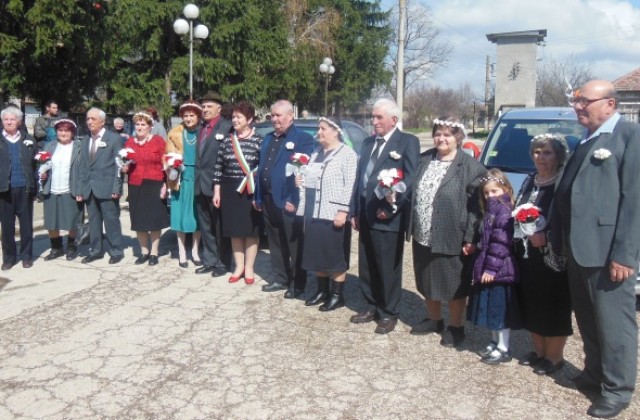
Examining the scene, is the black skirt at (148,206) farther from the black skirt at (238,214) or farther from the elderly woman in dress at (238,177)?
the black skirt at (238,214)

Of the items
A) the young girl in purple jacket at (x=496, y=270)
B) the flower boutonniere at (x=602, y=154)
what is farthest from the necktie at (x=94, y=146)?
the flower boutonniere at (x=602, y=154)

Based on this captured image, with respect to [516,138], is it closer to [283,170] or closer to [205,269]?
[283,170]

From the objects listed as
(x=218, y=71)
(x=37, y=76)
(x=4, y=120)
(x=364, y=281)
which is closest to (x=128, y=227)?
(x=4, y=120)

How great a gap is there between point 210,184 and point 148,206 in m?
0.96

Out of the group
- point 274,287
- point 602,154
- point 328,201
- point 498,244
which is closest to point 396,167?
point 328,201

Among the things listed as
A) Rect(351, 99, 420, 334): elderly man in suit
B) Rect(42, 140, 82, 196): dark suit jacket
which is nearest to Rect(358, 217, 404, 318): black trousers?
Rect(351, 99, 420, 334): elderly man in suit

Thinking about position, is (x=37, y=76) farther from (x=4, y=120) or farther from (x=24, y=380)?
(x=24, y=380)

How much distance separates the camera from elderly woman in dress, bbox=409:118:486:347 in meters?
4.79

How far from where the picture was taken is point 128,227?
410 inches

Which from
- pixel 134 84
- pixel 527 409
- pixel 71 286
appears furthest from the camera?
pixel 134 84

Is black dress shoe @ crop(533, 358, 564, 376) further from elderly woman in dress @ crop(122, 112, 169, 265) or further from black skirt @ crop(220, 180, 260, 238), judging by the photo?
elderly woman in dress @ crop(122, 112, 169, 265)

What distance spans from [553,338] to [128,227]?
25.3 ft

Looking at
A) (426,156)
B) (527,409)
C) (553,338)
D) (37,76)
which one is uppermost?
(37,76)

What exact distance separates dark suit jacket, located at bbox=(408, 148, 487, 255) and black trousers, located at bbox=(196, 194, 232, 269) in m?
2.99
